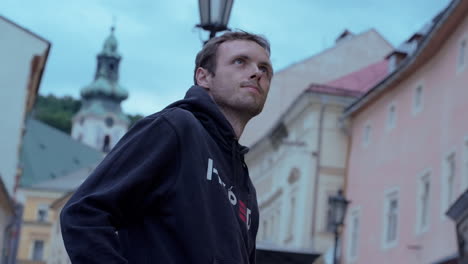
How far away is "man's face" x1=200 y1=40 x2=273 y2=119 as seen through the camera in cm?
383

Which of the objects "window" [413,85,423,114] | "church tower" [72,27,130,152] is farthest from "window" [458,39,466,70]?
"church tower" [72,27,130,152]

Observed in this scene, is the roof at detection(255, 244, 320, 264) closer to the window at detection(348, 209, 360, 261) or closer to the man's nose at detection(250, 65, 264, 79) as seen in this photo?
the man's nose at detection(250, 65, 264, 79)

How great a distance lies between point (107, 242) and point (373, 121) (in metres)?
32.7

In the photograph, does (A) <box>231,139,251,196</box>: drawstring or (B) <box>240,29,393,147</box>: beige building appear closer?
(A) <box>231,139,251,196</box>: drawstring

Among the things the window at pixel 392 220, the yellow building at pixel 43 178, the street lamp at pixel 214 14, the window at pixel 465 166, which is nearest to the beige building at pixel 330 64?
the window at pixel 392 220

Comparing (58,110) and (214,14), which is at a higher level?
(58,110)

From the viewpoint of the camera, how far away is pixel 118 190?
345 cm

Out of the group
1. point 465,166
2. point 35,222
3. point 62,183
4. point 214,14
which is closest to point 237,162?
point 214,14

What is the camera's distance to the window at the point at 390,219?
3144 cm

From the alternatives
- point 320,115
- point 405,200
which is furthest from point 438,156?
point 320,115

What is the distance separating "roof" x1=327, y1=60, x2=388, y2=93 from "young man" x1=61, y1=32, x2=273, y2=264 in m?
37.8

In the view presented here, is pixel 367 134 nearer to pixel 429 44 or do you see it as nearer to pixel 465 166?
pixel 429 44

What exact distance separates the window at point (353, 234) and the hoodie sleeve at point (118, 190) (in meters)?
32.1

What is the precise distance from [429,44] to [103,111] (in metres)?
113
